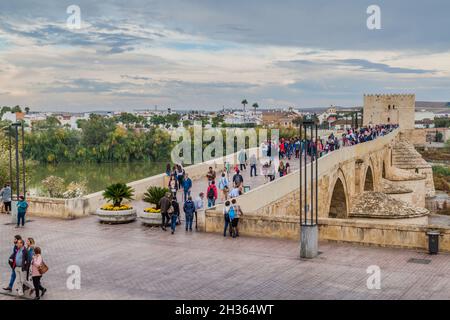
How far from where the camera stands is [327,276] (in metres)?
9.82

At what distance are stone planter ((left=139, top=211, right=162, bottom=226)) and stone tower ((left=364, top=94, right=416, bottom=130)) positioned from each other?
58.7 m

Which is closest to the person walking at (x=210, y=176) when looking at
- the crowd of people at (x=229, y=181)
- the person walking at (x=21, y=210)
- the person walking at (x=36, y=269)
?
the crowd of people at (x=229, y=181)

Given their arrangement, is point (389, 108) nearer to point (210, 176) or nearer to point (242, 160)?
point (242, 160)

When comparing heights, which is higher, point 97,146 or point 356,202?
point 97,146

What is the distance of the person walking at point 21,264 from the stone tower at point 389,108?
210 feet

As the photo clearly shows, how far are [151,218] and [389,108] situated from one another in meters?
60.5

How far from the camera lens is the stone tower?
69312mm

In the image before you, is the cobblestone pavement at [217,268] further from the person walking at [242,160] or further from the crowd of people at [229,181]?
the person walking at [242,160]

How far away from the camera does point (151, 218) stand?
14094 millimetres

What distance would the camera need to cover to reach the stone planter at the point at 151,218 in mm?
14031

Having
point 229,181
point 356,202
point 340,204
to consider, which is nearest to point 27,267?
point 229,181

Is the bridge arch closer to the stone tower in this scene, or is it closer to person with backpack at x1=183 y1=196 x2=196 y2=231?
person with backpack at x1=183 y1=196 x2=196 y2=231
